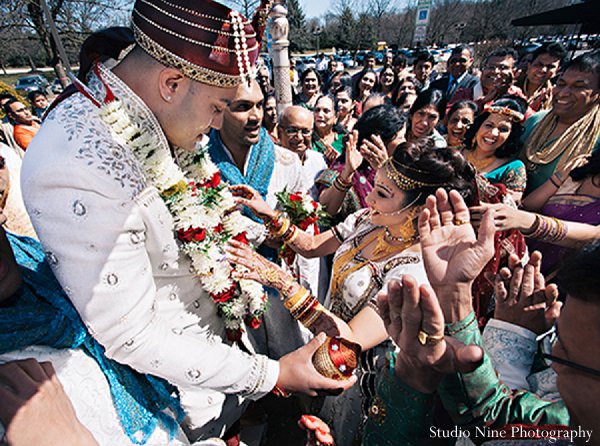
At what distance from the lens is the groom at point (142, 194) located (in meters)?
1.00

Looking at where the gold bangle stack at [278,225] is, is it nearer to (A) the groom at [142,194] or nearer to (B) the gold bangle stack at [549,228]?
(A) the groom at [142,194]

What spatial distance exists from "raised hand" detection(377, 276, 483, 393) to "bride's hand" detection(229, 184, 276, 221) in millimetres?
1473

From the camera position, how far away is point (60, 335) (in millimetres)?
1159

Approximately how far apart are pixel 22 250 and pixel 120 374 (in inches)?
23.9

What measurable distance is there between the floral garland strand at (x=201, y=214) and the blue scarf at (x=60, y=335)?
470 millimetres

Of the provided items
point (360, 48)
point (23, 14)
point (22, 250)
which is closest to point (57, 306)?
point (22, 250)

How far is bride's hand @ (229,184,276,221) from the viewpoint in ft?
8.48

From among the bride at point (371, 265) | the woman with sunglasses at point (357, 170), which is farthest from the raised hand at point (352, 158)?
the bride at point (371, 265)

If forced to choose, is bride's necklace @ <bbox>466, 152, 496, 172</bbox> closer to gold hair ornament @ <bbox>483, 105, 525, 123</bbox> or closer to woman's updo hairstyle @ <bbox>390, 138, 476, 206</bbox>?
gold hair ornament @ <bbox>483, 105, 525, 123</bbox>

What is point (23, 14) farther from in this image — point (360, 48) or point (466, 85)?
point (360, 48)

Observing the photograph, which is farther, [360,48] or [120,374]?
[360,48]

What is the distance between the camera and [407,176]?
215 centimetres

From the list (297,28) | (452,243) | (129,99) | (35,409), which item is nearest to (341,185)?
(452,243)

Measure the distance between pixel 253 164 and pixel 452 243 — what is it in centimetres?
187
